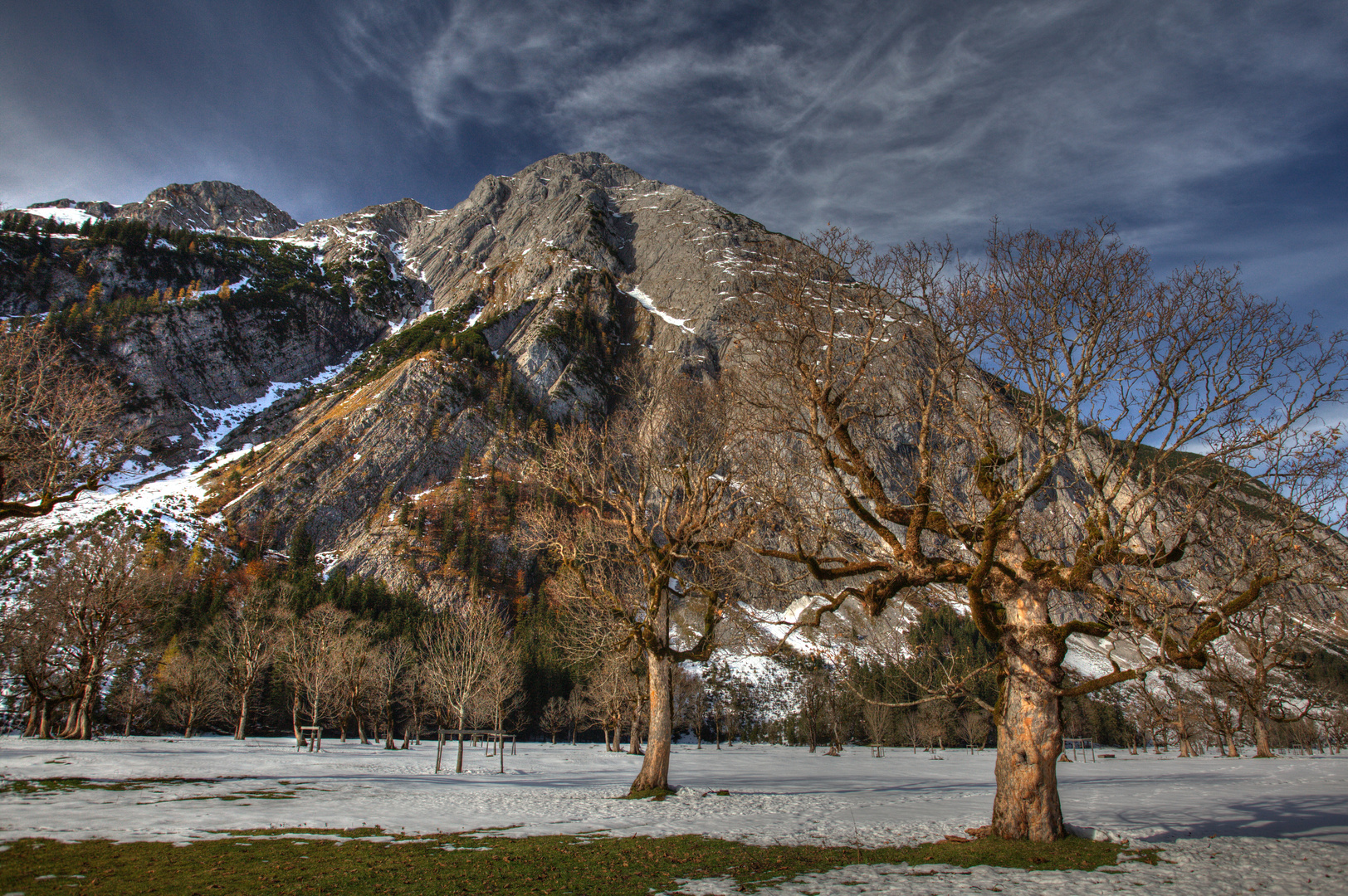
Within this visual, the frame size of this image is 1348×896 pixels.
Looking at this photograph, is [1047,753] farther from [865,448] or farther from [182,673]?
[182,673]

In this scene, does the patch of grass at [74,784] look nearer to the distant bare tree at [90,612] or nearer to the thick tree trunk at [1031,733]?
the distant bare tree at [90,612]

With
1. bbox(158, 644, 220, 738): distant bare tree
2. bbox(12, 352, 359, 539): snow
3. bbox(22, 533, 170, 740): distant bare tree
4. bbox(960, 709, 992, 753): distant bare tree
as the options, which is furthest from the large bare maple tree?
bbox(12, 352, 359, 539): snow

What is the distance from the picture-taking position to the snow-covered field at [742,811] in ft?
26.0

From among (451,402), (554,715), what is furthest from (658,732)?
(451,402)

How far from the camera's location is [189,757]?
2759cm

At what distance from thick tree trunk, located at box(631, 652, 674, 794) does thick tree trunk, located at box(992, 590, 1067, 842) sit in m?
9.52

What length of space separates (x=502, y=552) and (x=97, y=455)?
107466 mm

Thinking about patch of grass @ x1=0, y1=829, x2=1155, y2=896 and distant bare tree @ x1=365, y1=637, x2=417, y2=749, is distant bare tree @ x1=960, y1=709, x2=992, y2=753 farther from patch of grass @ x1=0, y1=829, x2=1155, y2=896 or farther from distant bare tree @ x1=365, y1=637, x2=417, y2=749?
patch of grass @ x1=0, y1=829, x2=1155, y2=896

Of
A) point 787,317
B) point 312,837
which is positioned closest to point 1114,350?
point 787,317

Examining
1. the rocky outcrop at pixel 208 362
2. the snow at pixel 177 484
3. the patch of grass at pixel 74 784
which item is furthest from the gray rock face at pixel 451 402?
the patch of grass at pixel 74 784

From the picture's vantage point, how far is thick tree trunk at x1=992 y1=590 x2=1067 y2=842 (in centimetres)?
982

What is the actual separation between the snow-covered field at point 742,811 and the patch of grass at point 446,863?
0.79 metres

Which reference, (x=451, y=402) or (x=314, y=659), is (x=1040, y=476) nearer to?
(x=314, y=659)

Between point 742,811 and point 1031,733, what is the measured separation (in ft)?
28.2
